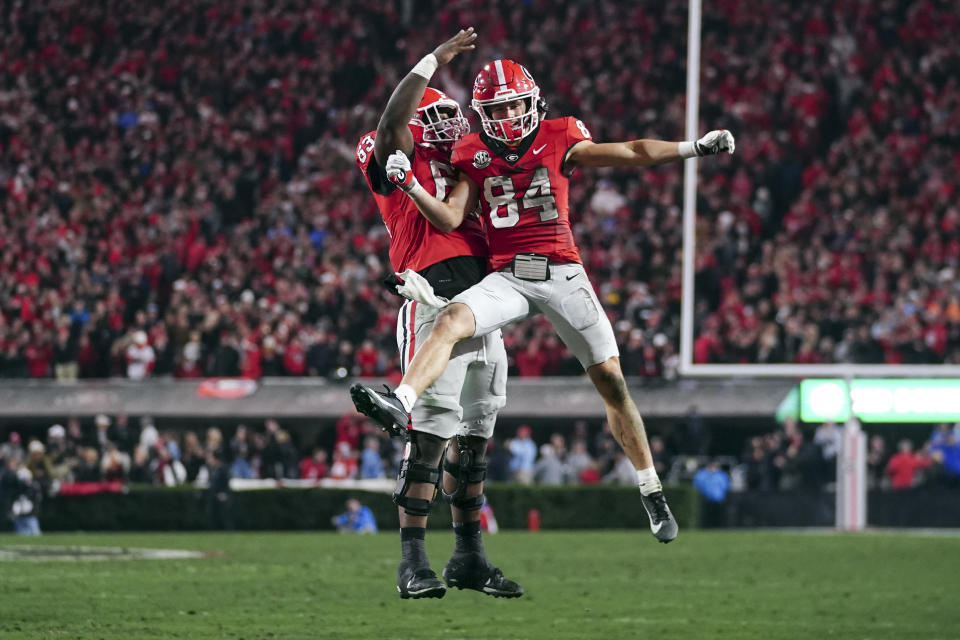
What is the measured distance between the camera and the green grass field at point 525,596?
8328 mm

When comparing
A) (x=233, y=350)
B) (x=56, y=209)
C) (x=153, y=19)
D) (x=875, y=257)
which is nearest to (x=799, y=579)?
(x=875, y=257)

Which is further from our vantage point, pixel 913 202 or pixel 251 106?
pixel 251 106

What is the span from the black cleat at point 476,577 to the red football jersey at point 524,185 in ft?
4.56

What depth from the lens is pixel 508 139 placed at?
22.4 ft

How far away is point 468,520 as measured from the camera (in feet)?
23.8

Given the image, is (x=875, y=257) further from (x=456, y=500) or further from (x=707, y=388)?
(x=456, y=500)

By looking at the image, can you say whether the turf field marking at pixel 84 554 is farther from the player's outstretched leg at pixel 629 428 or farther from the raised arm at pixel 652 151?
the raised arm at pixel 652 151

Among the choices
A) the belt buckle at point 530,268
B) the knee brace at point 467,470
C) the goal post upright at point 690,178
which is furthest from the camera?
the goal post upright at point 690,178

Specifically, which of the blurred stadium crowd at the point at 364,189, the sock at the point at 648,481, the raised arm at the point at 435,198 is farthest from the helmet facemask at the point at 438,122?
the blurred stadium crowd at the point at 364,189

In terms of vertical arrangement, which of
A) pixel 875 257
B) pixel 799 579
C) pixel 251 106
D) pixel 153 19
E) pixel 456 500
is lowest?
pixel 799 579

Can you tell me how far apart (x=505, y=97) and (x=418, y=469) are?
1.72 metres

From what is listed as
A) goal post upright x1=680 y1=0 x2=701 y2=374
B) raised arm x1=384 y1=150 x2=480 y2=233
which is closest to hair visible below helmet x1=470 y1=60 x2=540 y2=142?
raised arm x1=384 y1=150 x2=480 y2=233

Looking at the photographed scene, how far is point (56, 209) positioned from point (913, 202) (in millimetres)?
13464

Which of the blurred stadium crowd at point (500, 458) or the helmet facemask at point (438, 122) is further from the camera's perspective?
the blurred stadium crowd at point (500, 458)
